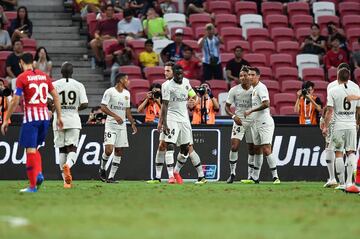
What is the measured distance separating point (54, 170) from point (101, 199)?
28.7 ft

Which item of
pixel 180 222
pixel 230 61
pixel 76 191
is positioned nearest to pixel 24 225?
pixel 180 222

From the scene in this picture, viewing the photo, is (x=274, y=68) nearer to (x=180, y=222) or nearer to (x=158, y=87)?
(x=158, y=87)

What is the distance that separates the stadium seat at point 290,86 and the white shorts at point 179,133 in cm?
859

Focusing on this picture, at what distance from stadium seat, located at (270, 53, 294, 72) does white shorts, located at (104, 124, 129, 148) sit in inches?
372

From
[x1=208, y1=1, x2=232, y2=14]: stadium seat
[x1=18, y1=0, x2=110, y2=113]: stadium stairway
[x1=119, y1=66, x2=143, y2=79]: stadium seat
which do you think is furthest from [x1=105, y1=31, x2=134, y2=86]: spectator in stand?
[x1=208, y1=1, x2=232, y2=14]: stadium seat

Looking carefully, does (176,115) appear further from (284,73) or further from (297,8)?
(297,8)

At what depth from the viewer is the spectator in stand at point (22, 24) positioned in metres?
30.5

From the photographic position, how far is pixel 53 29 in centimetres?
3294

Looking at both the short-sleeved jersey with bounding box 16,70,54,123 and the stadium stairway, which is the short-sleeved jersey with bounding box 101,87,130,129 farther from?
the stadium stairway

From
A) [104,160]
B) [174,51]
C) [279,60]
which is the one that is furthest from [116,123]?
[279,60]

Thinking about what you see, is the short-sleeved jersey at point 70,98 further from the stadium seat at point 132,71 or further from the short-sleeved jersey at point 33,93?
the stadium seat at point 132,71

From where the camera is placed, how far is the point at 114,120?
80.4 ft

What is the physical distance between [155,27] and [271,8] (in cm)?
504

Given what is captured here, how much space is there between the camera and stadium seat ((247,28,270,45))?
3375 cm
